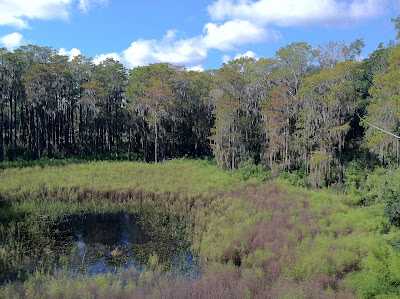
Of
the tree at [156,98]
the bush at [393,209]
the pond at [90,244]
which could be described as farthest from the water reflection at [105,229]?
the tree at [156,98]

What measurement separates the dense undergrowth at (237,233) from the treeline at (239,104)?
172 inches

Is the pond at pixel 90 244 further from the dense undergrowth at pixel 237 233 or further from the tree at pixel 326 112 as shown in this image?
the tree at pixel 326 112

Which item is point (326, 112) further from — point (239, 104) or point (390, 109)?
point (239, 104)

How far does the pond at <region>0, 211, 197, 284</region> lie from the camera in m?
8.78

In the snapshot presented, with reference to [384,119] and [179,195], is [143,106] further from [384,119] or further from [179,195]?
[384,119]

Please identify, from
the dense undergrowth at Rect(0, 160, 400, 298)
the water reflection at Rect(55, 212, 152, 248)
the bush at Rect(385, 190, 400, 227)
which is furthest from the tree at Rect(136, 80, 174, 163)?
the bush at Rect(385, 190, 400, 227)

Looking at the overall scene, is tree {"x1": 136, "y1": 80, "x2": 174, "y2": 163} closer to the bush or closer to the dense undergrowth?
the dense undergrowth

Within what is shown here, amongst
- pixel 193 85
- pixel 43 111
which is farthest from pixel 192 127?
pixel 43 111

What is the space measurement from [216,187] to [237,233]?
8390mm

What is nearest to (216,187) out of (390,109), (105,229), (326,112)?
(105,229)

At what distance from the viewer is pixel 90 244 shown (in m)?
10.8

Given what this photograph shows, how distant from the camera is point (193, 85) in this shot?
34.3 meters

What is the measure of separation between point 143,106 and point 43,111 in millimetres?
11496

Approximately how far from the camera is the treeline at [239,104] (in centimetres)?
2114
